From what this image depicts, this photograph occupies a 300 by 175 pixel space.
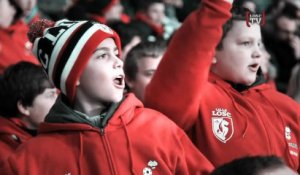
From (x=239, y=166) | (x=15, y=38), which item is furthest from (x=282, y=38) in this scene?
(x=239, y=166)

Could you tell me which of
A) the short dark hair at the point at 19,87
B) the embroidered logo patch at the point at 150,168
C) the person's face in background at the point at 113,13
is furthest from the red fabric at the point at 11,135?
the person's face in background at the point at 113,13

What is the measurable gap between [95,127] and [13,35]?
10.1ft

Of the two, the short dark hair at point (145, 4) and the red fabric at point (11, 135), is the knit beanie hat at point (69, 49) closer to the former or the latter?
the red fabric at point (11, 135)

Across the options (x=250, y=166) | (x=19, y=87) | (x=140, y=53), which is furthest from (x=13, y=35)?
(x=250, y=166)

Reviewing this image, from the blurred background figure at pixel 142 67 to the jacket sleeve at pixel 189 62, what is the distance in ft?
4.71

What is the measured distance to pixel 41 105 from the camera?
15.8 feet

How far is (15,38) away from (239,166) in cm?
417

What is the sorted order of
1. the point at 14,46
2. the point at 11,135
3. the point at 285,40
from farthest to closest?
the point at 285,40
the point at 14,46
the point at 11,135

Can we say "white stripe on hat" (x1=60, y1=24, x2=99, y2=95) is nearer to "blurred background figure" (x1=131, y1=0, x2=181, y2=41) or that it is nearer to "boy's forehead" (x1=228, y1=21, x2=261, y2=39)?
"boy's forehead" (x1=228, y1=21, x2=261, y2=39)

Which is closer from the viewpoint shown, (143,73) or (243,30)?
(243,30)

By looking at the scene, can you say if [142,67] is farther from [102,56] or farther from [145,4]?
[145,4]

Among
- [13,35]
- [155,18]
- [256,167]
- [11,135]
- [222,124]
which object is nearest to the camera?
[256,167]

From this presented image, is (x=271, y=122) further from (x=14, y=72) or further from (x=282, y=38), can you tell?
(x=282, y=38)

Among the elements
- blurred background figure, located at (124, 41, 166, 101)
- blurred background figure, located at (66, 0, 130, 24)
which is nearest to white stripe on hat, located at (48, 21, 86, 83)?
blurred background figure, located at (124, 41, 166, 101)
